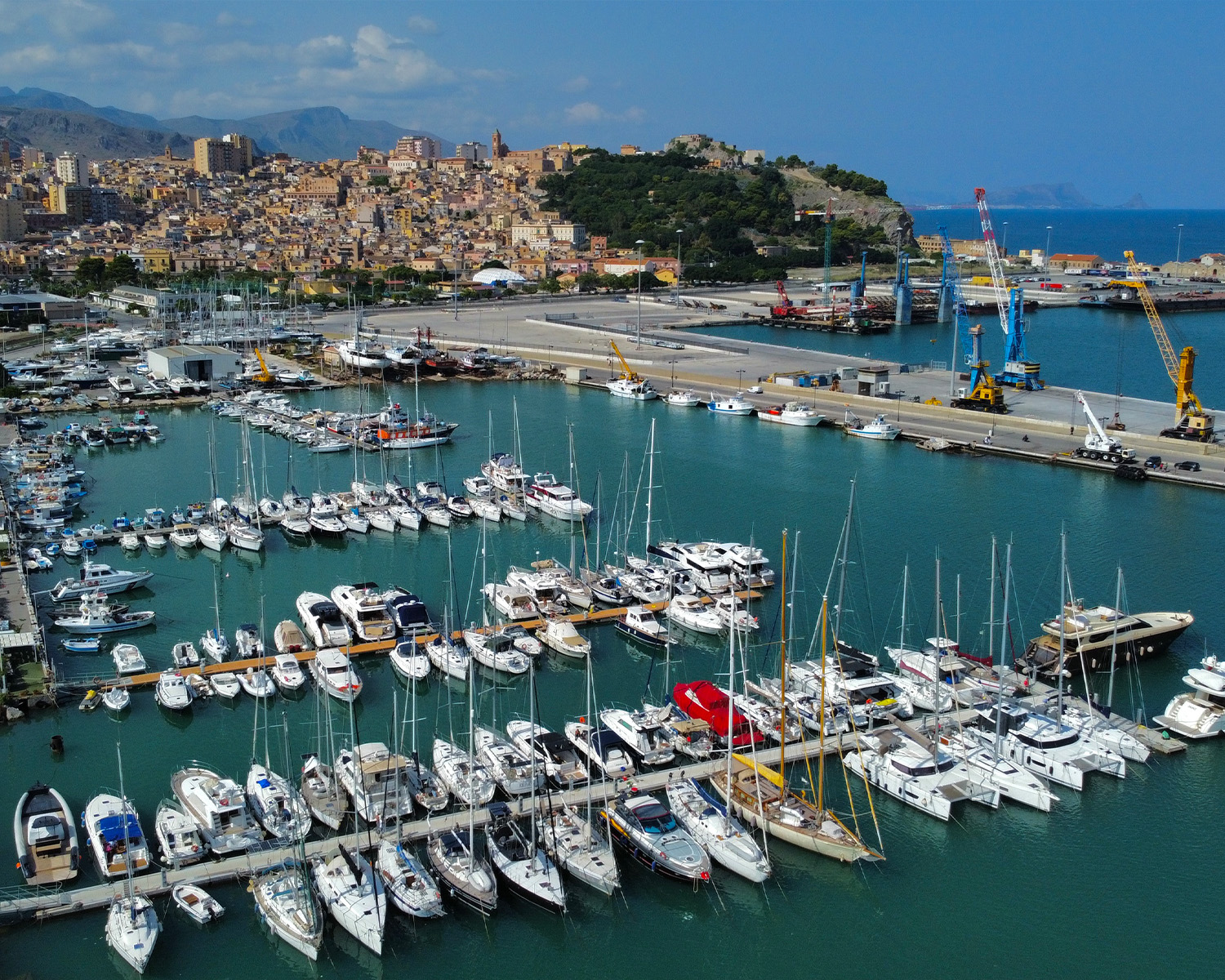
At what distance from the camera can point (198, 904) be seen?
8633 mm

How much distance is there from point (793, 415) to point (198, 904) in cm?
2112

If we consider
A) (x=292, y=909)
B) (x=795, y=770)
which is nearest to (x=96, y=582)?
(x=292, y=909)

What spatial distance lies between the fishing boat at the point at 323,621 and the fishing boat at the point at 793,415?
1559 centimetres

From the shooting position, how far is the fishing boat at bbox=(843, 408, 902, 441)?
26188mm

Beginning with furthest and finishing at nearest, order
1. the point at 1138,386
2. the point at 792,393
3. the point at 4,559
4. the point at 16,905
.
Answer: the point at 1138,386
the point at 792,393
the point at 4,559
the point at 16,905

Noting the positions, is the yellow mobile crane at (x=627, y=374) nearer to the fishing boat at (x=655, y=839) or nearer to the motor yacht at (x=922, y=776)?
the motor yacht at (x=922, y=776)

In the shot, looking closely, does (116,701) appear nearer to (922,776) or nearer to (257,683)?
(257,683)

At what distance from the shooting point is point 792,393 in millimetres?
30672

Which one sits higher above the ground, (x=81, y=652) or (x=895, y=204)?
(x=895, y=204)

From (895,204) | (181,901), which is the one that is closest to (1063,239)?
(895,204)

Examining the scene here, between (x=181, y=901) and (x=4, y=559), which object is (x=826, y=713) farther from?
(x=4, y=559)

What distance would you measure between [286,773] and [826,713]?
5.25 m

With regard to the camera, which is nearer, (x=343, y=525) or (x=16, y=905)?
(x=16, y=905)

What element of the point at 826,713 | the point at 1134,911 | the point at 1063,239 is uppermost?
the point at 1063,239
